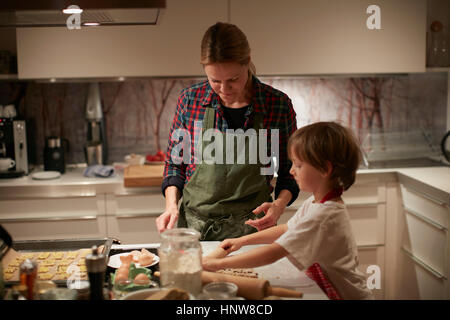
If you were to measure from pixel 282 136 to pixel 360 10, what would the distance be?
A: 1.44 meters

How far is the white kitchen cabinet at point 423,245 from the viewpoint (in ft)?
8.24

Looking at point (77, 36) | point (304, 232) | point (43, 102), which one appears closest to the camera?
point (304, 232)

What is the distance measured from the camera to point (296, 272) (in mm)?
1346

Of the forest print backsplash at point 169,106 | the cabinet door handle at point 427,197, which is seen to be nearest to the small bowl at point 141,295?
the cabinet door handle at point 427,197

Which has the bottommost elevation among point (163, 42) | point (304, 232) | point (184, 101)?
point (304, 232)

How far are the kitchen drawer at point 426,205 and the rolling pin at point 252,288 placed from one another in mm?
1578

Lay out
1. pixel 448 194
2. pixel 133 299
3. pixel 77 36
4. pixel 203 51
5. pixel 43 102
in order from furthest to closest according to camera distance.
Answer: pixel 43 102, pixel 77 36, pixel 448 194, pixel 203 51, pixel 133 299

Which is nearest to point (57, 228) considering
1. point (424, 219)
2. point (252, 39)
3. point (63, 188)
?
point (63, 188)

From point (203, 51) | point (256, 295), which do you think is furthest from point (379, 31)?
point (256, 295)

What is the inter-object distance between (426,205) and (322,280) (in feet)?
5.16

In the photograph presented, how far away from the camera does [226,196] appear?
5.75 feet

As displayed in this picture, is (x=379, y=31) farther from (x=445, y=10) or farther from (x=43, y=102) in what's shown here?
(x=43, y=102)

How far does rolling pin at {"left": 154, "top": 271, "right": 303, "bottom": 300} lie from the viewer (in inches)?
44.7

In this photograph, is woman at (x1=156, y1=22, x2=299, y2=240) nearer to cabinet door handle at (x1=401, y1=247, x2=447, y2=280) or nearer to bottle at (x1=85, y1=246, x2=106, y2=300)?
bottle at (x1=85, y1=246, x2=106, y2=300)
